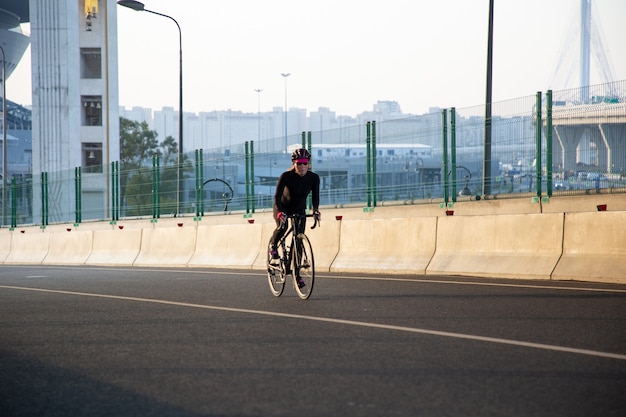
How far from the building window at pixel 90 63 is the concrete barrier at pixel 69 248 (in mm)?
43682

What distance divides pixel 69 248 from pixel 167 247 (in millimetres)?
6631

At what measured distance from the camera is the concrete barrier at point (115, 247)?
2428 cm

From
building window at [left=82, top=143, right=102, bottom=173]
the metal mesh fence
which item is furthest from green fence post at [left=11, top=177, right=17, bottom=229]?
building window at [left=82, top=143, right=102, bottom=173]

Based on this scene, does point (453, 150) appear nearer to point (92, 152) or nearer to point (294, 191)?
point (294, 191)

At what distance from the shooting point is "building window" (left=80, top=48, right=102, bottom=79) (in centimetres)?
7081

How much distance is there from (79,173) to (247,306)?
24.7m

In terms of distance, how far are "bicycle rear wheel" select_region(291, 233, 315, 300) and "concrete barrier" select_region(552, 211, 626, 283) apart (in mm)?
3656

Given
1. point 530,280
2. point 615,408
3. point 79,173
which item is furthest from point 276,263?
point 79,173

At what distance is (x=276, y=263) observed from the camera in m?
12.3

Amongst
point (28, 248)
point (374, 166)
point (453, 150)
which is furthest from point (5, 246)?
point (453, 150)

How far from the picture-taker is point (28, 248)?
31.8 meters

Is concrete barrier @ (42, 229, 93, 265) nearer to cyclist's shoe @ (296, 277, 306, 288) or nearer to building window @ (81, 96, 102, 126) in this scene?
cyclist's shoe @ (296, 277, 306, 288)

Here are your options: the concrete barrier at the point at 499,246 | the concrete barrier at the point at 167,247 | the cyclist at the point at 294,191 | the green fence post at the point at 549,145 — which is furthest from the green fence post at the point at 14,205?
the cyclist at the point at 294,191

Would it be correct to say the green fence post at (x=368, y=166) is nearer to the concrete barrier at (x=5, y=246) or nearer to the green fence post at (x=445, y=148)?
the green fence post at (x=445, y=148)
